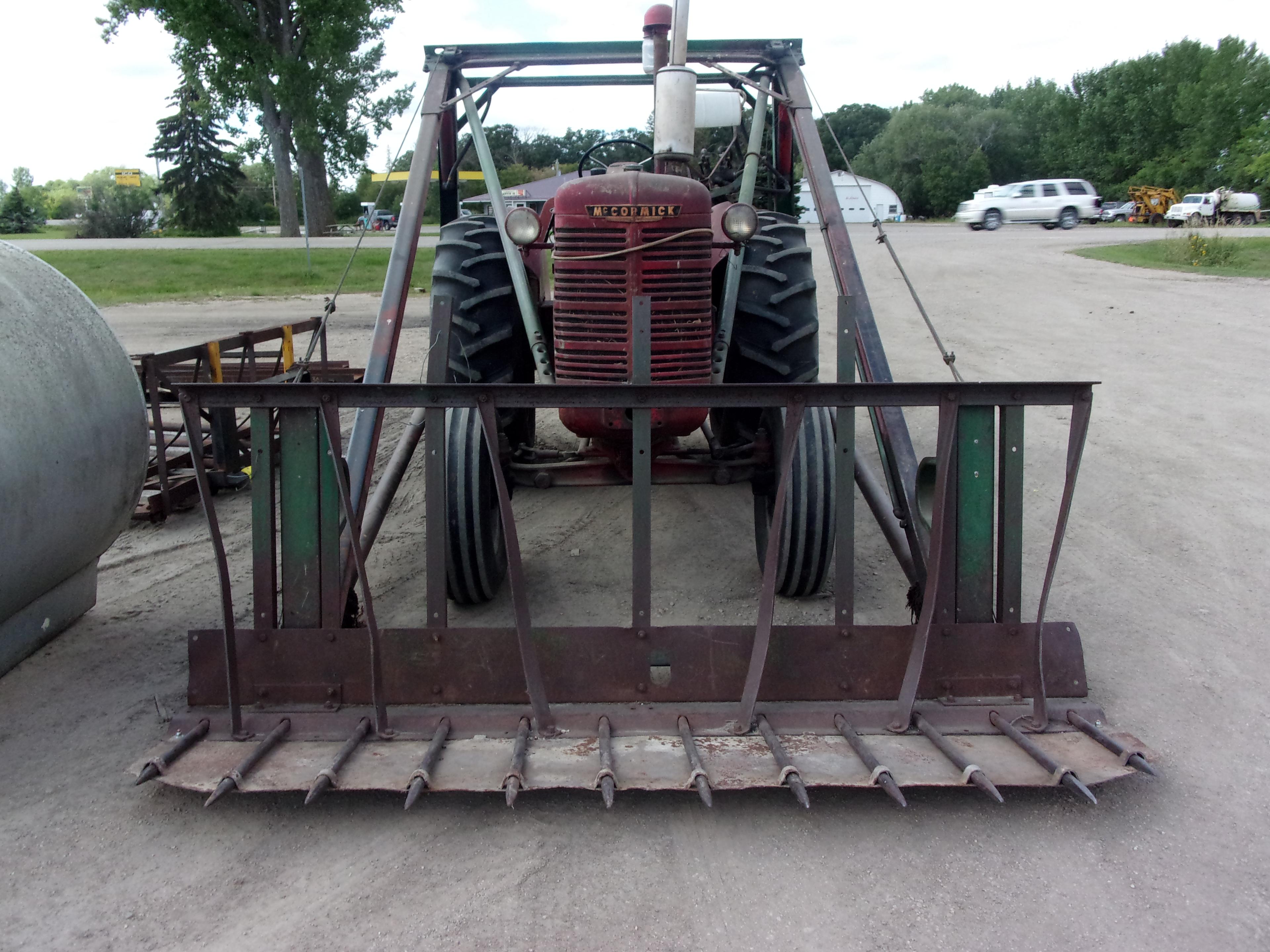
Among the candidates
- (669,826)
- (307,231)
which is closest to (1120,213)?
(307,231)

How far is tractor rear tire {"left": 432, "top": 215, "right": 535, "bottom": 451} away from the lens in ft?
15.8

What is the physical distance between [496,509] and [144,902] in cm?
247

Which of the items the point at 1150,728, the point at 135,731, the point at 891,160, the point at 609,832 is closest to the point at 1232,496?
the point at 1150,728

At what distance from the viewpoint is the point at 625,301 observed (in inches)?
160

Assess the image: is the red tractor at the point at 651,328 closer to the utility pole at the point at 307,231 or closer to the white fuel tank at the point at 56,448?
the white fuel tank at the point at 56,448

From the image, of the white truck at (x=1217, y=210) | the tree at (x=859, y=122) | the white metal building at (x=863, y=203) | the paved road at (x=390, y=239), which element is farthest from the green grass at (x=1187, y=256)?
the tree at (x=859, y=122)

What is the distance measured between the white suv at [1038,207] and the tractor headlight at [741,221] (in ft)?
99.6

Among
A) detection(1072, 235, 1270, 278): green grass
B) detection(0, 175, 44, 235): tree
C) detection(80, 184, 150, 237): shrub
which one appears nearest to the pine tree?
detection(80, 184, 150, 237): shrub

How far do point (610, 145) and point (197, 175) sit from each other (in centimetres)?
5526

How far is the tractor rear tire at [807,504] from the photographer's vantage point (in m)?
4.43

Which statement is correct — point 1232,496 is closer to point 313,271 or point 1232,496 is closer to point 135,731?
point 135,731

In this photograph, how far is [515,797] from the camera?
297cm

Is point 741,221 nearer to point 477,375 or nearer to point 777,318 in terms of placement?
point 777,318

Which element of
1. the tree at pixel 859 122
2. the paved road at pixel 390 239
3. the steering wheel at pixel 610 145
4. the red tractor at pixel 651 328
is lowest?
the red tractor at pixel 651 328
